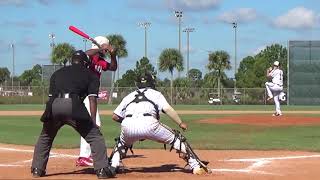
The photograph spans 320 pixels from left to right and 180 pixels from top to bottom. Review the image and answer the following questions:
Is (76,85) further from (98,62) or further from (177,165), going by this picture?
(177,165)

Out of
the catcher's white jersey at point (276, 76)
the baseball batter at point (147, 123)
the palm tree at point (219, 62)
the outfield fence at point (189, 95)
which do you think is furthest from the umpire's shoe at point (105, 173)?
the palm tree at point (219, 62)

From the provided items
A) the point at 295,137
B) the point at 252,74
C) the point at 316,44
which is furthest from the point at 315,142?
the point at 252,74

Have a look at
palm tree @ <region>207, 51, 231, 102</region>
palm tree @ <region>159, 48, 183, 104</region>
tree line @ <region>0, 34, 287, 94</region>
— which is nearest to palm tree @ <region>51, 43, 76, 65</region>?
tree line @ <region>0, 34, 287, 94</region>

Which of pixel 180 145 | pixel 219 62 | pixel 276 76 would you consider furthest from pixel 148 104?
pixel 219 62

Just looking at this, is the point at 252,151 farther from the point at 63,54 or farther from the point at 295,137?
the point at 63,54

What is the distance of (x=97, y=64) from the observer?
9.76 metres

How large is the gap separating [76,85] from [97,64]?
140 centimetres

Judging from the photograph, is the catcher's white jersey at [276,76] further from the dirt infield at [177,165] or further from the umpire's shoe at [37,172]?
the umpire's shoe at [37,172]

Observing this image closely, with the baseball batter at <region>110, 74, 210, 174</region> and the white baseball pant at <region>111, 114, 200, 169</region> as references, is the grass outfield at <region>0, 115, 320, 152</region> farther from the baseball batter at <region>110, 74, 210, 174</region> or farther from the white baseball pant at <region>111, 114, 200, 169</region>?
the white baseball pant at <region>111, 114, 200, 169</region>

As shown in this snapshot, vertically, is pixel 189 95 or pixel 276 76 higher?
pixel 276 76

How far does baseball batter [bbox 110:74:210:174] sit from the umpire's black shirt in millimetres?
588

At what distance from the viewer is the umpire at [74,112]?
8.33 m

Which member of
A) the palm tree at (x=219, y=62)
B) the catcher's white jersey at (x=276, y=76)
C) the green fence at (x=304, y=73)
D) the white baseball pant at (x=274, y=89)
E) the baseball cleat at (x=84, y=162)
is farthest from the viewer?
the palm tree at (x=219, y=62)

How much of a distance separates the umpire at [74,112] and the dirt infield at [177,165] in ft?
0.93
